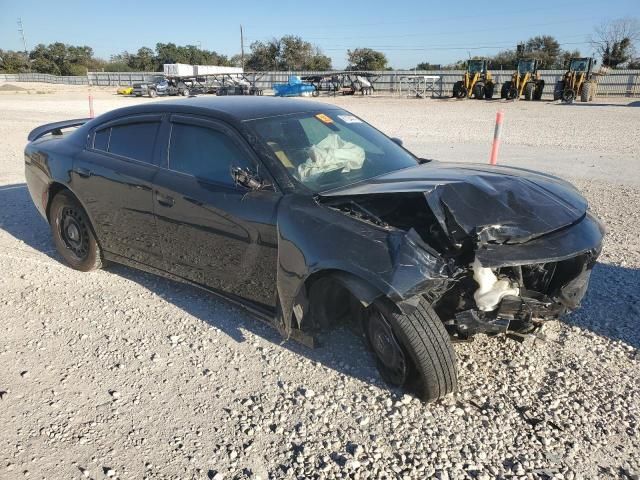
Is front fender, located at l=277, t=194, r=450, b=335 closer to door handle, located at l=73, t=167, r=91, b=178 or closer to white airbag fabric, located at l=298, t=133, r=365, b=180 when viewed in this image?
white airbag fabric, located at l=298, t=133, r=365, b=180

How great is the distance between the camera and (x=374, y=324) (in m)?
3.03

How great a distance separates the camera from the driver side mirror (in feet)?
10.8

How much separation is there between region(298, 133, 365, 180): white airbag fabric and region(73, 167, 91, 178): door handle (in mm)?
2101

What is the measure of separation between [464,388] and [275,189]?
5.47 feet

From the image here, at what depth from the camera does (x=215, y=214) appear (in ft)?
11.7

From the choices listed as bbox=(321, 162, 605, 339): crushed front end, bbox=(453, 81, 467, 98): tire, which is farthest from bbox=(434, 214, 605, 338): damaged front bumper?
bbox=(453, 81, 467, 98): tire

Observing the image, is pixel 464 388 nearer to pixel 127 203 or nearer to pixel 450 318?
pixel 450 318

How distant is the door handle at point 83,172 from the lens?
4.53 m

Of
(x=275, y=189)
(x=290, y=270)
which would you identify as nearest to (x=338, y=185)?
(x=275, y=189)

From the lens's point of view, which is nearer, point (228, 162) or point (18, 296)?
point (228, 162)

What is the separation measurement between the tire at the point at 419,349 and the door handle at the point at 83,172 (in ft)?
9.62

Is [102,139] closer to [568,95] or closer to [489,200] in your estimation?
[489,200]

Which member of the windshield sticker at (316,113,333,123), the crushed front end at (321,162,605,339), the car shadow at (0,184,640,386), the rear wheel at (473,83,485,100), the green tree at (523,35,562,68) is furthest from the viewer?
the green tree at (523,35,562,68)

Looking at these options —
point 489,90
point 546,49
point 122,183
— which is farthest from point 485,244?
point 546,49
